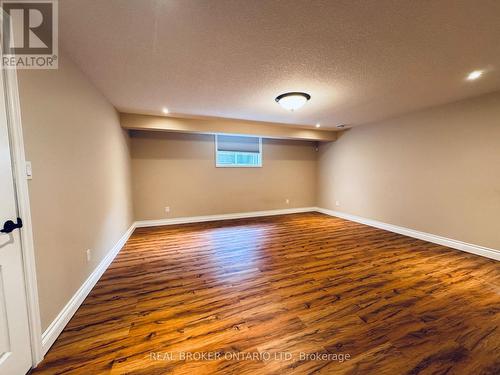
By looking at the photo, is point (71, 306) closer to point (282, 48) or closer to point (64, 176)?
point (64, 176)

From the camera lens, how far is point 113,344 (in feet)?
4.76

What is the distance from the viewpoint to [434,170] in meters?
3.48

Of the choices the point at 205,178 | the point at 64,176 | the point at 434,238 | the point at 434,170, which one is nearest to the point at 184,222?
the point at 205,178

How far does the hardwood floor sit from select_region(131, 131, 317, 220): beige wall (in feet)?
5.71

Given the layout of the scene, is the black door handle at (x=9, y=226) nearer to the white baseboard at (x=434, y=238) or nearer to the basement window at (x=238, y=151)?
the basement window at (x=238, y=151)

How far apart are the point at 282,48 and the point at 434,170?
3.49 m

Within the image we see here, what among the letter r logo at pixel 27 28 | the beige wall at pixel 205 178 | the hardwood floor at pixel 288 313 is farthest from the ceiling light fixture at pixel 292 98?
the beige wall at pixel 205 178

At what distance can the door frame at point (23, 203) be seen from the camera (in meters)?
1.18

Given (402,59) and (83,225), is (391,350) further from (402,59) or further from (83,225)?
(83,225)

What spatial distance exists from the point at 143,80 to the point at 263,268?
9.12 ft

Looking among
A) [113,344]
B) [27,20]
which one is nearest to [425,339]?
[113,344]

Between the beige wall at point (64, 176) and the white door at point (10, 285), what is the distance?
156 millimetres

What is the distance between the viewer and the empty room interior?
1.31 metres

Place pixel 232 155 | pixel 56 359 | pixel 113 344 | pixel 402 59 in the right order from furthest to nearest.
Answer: pixel 232 155, pixel 402 59, pixel 113 344, pixel 56 359
